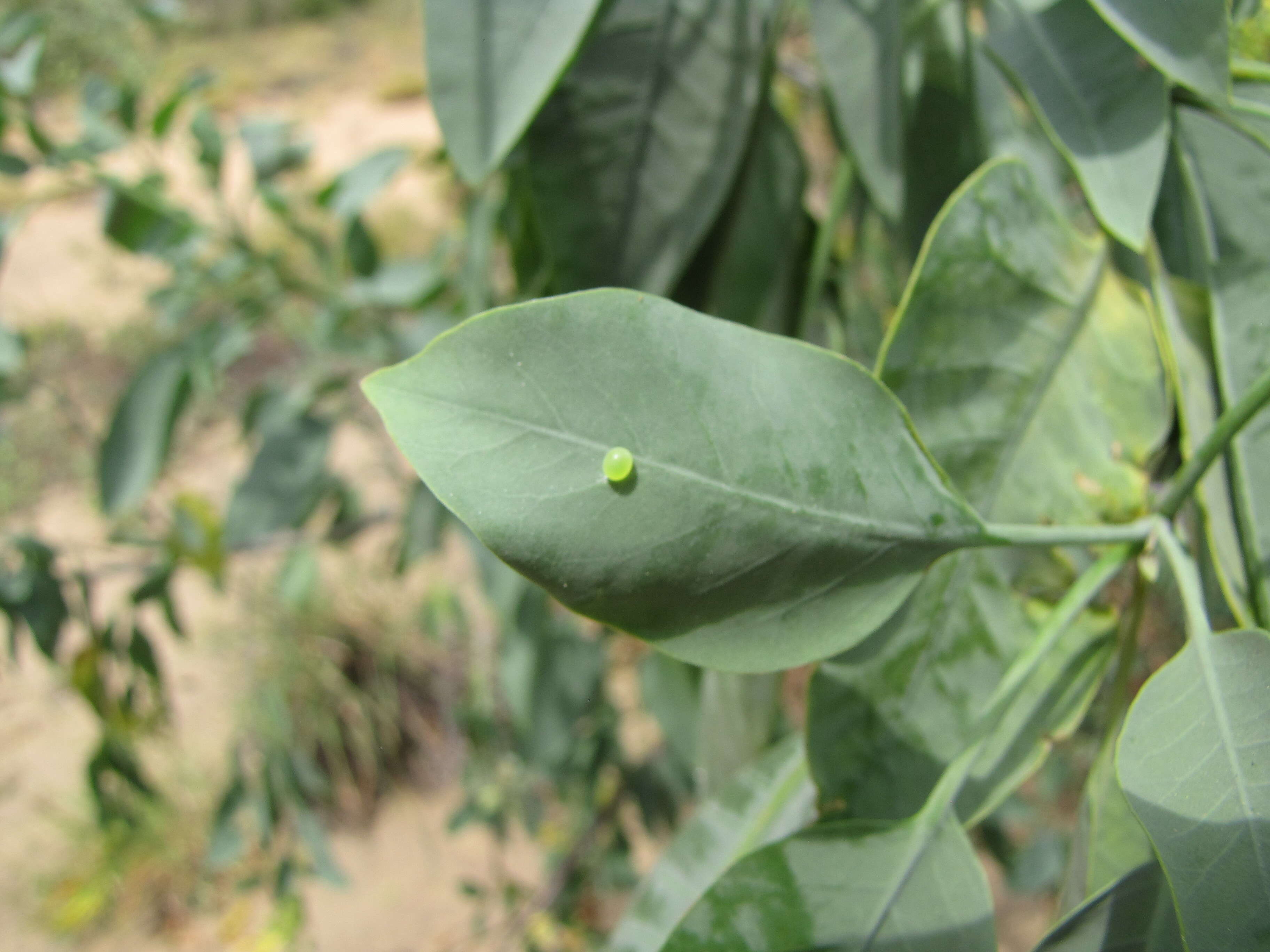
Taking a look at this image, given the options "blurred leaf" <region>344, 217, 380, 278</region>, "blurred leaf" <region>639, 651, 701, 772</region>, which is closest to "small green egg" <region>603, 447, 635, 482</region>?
"blurred leaf" <region>639, 651, 701, 772</region>

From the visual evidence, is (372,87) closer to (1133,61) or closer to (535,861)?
(535,861)

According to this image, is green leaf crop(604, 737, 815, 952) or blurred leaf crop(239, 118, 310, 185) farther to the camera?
blurred leaf crop(239, 118, 310, 185)

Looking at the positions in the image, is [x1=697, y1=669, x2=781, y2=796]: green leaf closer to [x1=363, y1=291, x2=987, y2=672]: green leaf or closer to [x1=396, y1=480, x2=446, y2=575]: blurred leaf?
[x1=363, y1=291, x2=987, y2=672]: green leaf

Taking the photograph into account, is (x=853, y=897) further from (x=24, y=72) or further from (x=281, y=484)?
(x=24, y=72)

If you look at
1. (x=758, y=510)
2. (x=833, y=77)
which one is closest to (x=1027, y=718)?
(x=758, y=510)

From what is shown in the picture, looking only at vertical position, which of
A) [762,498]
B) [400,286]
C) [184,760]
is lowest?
[184,760]

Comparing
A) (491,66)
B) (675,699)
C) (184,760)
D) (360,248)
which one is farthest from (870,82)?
(184,760)
